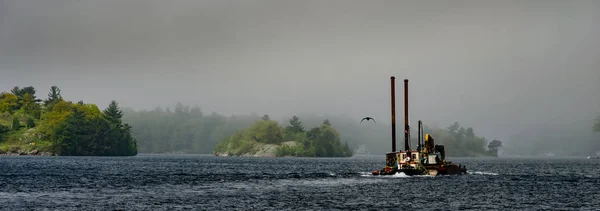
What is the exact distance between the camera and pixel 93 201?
78.1 metres

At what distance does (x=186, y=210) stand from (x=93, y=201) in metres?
14.0

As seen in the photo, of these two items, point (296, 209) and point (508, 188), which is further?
point (508, 188)

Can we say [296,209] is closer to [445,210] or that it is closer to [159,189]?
[445,210]

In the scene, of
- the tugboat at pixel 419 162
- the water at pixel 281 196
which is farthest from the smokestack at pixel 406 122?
the water at pixel 281 196

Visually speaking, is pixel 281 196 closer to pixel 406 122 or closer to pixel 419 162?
pixel 419 162

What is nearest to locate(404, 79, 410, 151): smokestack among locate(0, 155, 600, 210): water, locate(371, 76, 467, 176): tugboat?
locate(371, 76, 467, 176): tugboat

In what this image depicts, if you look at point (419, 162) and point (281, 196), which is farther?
point (419, 162)

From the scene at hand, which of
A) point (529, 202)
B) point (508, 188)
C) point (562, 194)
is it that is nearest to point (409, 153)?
point (508, 188)

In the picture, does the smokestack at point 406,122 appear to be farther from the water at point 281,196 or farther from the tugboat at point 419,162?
the water at point 281,196

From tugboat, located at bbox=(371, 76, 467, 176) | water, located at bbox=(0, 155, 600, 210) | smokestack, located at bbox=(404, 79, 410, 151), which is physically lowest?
water, located at bbox=(0, 155, 600, 210)

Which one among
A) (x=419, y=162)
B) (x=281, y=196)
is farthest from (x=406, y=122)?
(x=281, y=196)

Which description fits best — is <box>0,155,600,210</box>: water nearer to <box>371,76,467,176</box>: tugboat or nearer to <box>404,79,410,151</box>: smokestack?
<box>371,76,467,176</box>: tugboat

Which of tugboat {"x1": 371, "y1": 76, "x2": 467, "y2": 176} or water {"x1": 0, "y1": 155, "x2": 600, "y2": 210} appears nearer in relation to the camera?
water {"x1": 0, "y1": 155, "x2": 600, "y2": 210}

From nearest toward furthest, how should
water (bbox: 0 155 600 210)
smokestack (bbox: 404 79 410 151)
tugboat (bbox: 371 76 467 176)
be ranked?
water (bbox: 0 155 600 210) < tugboat (bbox: 371 76 467 176) < smokestack (bbox: 404 79 410 151)
